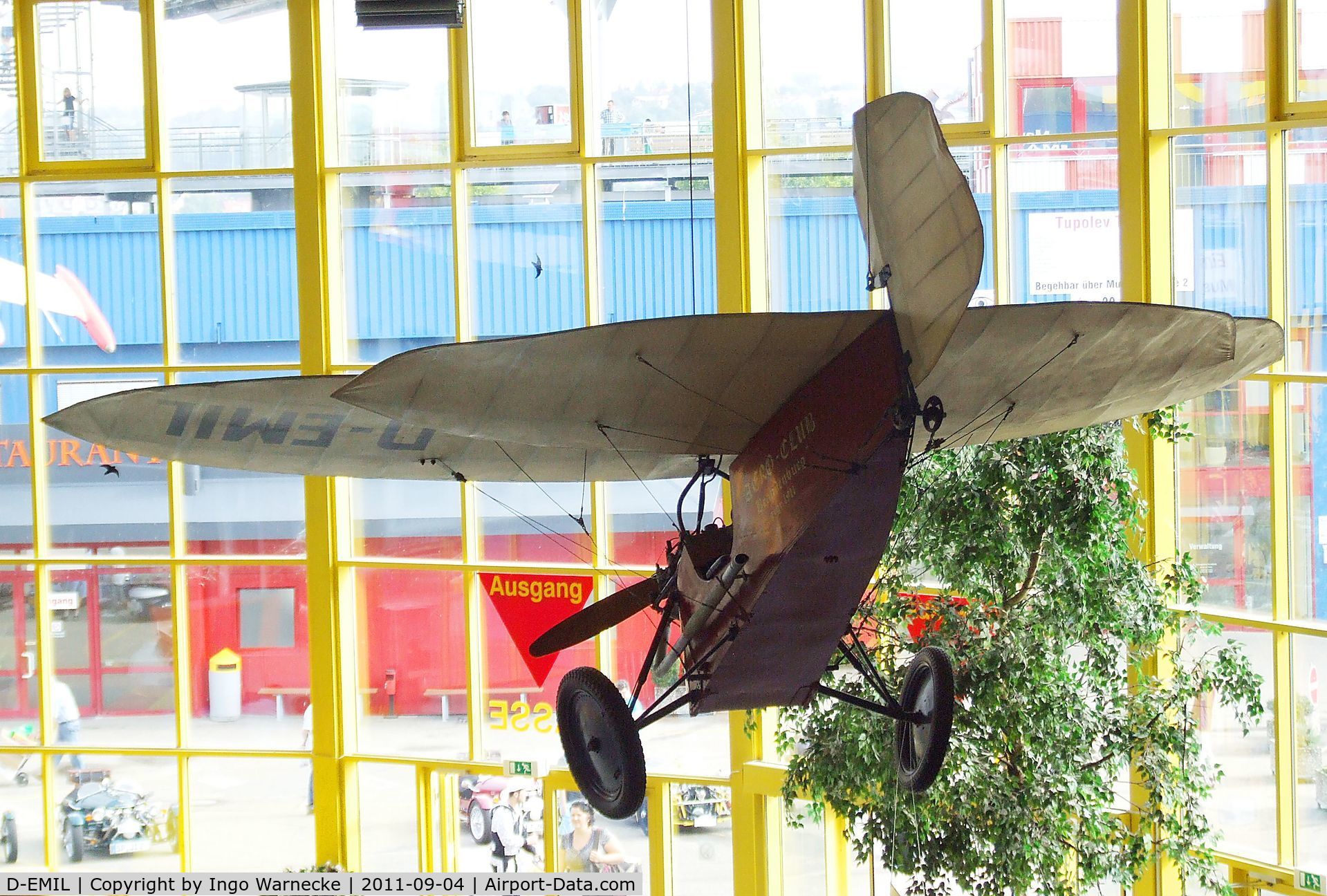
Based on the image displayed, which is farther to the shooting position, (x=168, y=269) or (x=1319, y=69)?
(x=168, y=269)

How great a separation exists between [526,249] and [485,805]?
13.2 ft

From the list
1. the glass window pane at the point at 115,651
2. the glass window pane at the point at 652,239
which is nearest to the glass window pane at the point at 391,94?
the glass window pane at the point at 652,239

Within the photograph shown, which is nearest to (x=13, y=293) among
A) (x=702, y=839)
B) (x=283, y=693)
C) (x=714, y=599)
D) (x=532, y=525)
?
(x=283, y=693)

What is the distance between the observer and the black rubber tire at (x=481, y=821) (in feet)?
32.2

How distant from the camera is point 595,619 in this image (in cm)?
531

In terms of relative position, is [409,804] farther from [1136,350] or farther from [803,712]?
[1136,350]

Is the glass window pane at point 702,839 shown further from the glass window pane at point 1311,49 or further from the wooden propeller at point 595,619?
the glass window pane at point 1311,49

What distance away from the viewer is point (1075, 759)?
6.25 metres

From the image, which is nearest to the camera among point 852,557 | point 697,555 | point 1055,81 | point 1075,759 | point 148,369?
point 852,557

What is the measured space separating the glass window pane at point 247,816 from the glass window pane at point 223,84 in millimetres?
4425

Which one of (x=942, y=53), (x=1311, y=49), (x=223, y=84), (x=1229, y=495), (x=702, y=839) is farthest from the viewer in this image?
(x=223, y=84)

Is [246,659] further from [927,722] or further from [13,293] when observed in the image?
[927,722]

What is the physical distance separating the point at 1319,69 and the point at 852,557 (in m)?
5.07

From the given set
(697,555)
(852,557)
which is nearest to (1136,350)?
(852,557)
